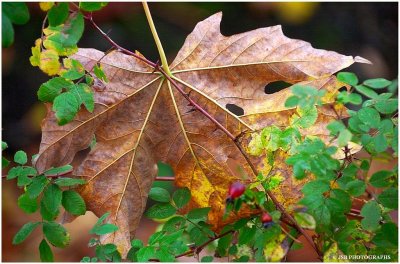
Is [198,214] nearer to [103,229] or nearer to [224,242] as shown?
[224,242]

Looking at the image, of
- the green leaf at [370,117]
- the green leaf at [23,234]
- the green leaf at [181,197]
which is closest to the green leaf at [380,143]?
the green leaf at [370,117]

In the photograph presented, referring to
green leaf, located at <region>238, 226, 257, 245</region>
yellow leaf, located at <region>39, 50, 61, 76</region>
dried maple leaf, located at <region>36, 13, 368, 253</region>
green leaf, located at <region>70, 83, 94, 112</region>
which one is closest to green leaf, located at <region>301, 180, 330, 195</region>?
green leaf, located at <region>238, 226, 257, 245</region>

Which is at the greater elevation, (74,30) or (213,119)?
(74,30)

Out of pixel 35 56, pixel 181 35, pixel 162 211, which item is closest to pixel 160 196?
pixel 162 211

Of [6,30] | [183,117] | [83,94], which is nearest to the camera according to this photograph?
[6,30]

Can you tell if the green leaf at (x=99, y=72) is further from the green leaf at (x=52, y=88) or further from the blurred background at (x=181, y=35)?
the blurred background at (x=181, y=35)
